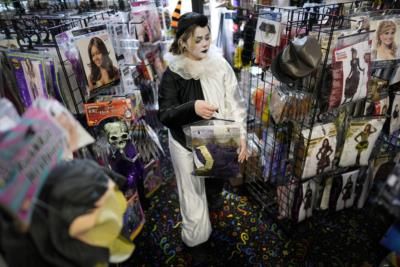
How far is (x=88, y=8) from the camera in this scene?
2.27 m

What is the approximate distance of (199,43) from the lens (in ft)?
4.44

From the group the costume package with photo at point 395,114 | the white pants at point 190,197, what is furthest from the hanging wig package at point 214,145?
the costume package with photo at point 395,114

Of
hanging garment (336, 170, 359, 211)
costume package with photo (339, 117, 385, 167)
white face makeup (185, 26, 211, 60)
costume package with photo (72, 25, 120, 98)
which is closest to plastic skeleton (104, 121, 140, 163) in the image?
costume package with photo (72, 25, 120, 98)

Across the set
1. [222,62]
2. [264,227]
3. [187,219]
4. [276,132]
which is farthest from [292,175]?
[222,62]

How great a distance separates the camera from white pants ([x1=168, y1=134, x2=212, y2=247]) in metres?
1.50

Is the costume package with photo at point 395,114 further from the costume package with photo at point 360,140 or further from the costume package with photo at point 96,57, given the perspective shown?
the costume package with photo at point 96,57

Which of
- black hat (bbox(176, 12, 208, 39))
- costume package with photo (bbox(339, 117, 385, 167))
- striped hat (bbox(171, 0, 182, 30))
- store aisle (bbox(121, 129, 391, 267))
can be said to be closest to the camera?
black hat (bbox(176, 12, 208, 39))

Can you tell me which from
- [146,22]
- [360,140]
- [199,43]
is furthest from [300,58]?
[146,22]

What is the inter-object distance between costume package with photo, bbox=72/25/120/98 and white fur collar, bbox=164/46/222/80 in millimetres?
328

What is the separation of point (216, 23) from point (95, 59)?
1.82 metres

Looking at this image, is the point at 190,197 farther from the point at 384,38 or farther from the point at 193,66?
the point at 384,38

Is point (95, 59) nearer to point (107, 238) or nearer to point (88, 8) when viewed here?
point (107, 238)

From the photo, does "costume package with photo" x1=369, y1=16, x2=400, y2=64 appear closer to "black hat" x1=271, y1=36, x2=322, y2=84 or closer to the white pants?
"black hat" x1=271, y1=36, x2=322, y2=84

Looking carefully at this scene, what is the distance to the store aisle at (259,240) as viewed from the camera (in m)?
1.65
